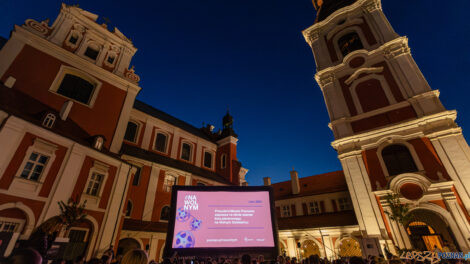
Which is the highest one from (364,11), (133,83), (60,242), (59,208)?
(364,11)

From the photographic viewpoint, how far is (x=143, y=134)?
65.8 ft

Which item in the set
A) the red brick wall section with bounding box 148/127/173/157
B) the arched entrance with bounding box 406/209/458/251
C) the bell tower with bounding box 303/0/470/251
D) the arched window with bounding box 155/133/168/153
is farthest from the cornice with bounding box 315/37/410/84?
the arched window with bounding box 155/133/168/153

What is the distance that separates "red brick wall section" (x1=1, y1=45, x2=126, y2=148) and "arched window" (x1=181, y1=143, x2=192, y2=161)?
913cm

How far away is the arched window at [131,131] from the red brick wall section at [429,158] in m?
21.3

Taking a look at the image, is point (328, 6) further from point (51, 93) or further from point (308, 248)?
point (51, 93)

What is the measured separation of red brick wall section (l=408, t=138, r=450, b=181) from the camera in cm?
1270

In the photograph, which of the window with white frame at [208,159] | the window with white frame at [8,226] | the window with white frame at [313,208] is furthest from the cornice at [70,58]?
the window with white frame at [313,208]

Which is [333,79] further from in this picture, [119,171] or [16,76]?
[16,76]

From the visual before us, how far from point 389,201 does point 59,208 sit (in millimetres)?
16934

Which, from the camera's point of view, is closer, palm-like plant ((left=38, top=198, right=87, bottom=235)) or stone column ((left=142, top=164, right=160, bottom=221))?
palm-like plant ((left=38, top=198, right=87, bottom=235))

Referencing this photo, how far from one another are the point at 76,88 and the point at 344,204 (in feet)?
83.7

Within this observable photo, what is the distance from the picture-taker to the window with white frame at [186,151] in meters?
23.0

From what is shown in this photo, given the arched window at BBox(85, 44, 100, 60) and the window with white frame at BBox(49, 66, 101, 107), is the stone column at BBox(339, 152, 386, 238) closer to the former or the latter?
the window with white frame at BBox(49, 66, 101, 107)

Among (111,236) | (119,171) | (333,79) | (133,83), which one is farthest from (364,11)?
(111,236)
